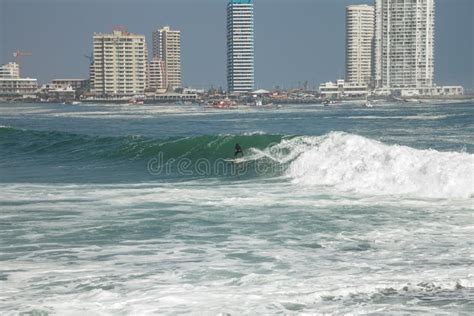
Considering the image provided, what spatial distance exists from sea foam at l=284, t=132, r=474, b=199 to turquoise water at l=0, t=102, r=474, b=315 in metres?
0.06

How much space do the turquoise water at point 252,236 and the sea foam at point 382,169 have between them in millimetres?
58

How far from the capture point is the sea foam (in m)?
19.5

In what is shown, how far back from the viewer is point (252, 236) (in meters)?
13.9

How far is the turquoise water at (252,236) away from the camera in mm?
9867

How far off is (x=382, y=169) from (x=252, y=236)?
9.12 m
